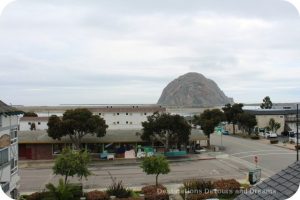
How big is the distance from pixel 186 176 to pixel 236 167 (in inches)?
222

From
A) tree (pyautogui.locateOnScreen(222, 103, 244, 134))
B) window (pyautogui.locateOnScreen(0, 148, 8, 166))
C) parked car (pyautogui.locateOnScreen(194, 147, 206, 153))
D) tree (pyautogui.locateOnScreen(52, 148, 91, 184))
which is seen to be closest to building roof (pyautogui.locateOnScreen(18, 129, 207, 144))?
parked car (pyautogui.locateOnScreen(194, 147, 206, 153))

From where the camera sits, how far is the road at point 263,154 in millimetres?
32537

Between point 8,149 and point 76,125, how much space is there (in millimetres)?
17063

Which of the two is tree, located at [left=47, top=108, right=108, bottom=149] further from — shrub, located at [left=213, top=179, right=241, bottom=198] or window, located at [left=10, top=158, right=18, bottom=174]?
shrub, located at [left=213, top=179, right=241, bottom=198]

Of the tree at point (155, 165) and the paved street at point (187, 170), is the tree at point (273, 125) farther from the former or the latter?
the tree at point (155, 165)

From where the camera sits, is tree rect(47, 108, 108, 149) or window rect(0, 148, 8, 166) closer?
window rect(0, 148, 8, 166)

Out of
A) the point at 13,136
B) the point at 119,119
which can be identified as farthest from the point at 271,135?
the point at 13,136

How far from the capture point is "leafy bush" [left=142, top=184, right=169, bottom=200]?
68.9ft

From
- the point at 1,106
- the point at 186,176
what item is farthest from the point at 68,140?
the point at 1,106

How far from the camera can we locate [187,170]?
100 feet

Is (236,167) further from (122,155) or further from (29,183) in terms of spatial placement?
(29,183)

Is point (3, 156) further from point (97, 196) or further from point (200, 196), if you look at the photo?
point (200, 196)

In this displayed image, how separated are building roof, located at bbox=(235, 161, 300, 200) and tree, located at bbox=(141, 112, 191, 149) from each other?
2983 cm

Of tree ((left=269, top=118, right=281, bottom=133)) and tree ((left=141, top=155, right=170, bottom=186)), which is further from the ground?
tree ((left=269, top=118, right=281, bottom=133))
